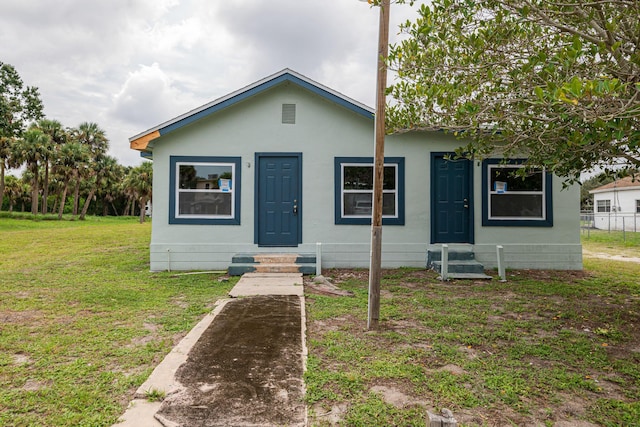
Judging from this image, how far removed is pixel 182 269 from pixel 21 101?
2649 cm

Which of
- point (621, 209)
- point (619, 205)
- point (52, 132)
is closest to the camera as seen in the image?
point (621, 209)

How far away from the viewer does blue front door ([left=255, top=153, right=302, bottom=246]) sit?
8352mm

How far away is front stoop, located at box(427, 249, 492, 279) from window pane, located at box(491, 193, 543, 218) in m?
1.31

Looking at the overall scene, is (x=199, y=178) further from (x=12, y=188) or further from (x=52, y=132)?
(x=12, y=188)

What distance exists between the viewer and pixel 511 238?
8547mm

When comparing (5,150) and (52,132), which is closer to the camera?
(5,150)

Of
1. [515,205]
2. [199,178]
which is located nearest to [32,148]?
[199,178]

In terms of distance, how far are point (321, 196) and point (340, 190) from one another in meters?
0.46

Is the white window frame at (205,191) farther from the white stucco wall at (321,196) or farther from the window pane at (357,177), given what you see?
the window pane at (357,177)

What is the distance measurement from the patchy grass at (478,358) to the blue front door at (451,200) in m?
2.34

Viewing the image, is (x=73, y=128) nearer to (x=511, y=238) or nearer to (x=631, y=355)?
(x=511, y=238)

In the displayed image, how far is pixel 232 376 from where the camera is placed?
116 inches

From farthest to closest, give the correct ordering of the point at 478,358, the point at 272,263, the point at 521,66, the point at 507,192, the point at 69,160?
1. the point at 69,160
2. the point at 507,192
3. the point at 272,263
4. the point at 521,66
5. the point at 478,358

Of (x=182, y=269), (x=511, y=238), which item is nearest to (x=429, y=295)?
(x=511, y=238)
